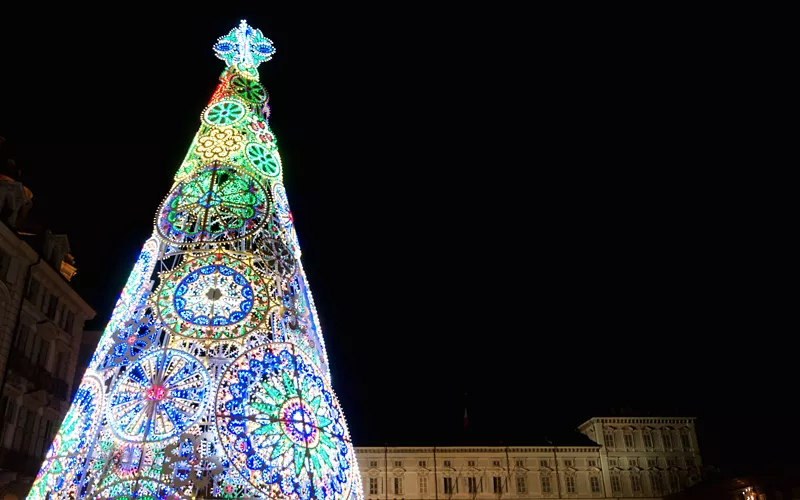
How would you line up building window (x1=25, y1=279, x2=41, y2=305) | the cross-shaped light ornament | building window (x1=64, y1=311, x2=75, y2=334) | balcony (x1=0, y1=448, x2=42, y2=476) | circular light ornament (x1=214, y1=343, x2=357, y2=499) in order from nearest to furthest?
circular light ornament (x1=214, y1=343, x2=357, y2=499) → the cross-shaped light ornament → balcony (x1=0, y1=448, x2=42, y2=476) → building window (x1=25, y1=279, x2=41, y2=305) → building window (x1=64, y1=311, x2=75, y2=334)

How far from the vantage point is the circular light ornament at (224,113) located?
9.39 metres

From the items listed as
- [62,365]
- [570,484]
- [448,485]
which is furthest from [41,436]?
[570,484]

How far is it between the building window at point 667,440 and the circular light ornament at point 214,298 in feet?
158

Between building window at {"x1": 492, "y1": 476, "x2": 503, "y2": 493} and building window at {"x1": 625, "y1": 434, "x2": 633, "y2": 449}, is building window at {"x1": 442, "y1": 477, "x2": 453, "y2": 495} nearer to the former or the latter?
building window at {"x1": 492, "y1": 476, "x2": 503, "y2": 493}

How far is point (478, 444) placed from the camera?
147 feet

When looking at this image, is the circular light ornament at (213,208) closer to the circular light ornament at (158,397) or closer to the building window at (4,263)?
the circular light ornament at (158,397)

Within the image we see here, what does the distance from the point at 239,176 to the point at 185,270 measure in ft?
5.68

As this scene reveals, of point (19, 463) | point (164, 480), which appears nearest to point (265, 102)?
point (164, 480)

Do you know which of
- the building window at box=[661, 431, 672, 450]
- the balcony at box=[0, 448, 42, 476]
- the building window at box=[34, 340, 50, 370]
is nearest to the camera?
the balcony at box=[0, 448, 42, 476]

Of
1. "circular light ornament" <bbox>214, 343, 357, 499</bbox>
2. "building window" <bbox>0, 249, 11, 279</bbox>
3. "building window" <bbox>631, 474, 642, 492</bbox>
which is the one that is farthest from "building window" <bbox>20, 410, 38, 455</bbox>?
"building window" <bbox>631, 474, 642, 492</bbox>

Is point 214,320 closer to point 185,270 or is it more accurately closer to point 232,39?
point 185,270

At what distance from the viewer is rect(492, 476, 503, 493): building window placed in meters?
43.4

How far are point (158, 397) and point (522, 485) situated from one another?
41729 millimetres

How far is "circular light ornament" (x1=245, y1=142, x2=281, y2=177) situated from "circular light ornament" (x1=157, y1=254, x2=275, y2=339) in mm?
1792
